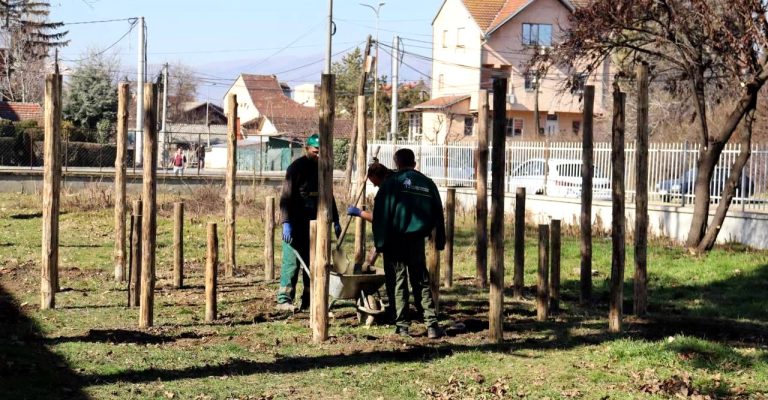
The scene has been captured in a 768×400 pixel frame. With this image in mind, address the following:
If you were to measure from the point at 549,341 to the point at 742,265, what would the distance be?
26.3 feet

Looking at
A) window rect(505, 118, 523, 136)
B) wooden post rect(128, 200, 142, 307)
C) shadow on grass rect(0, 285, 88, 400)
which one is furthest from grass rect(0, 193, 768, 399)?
window rect(505, 118, 523, 136)

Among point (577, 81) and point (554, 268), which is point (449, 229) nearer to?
point (554, 268)

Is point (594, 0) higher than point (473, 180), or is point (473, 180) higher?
point (594, 0)

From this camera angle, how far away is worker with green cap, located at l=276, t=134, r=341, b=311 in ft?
38.4

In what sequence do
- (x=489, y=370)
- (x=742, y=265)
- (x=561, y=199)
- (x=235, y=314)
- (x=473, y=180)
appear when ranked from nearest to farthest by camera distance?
(x=489, y=370)
(x=235, y=314)
(x=742, y=265)
(x=561, y=199)
(x=473, y=180)

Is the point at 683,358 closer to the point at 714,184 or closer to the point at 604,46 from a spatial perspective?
the point at 604,46

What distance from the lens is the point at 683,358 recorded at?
8.98 m

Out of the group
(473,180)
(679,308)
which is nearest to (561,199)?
(473,180)

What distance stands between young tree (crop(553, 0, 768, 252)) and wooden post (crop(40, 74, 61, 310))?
1089 cm

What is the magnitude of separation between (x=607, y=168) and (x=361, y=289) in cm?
1594

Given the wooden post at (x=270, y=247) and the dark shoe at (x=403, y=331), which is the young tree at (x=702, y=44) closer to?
the wooden post at (x=270, y=247)

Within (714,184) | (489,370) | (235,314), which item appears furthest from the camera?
(714,184)

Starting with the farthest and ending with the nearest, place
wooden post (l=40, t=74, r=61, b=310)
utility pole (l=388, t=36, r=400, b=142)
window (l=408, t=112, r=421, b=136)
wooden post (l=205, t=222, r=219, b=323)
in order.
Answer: window (l=408, t=112, r=421, b=136)
utility pole (l=388, t=36, r=400, b=142)
wooden post (l=40, t=74, r=61, b=310)
wooden post (l=205, t=222, r=219, b=323)

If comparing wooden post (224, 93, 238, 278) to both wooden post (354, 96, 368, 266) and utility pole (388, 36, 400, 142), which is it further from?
utility pole (388, 36, 400, 142)
